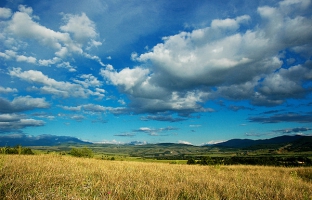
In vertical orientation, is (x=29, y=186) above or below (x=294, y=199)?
above

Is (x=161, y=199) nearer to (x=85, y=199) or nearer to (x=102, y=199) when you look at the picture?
(x=102, y=199)

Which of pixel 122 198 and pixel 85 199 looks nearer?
pixel 85 199

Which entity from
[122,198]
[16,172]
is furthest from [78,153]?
[122,198]

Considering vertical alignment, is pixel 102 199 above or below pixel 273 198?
above

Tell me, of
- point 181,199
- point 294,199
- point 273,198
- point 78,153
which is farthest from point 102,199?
point 78,153

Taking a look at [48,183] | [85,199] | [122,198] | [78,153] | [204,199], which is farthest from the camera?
[78,153]

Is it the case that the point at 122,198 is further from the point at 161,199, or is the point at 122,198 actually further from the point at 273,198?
the point at 273,198

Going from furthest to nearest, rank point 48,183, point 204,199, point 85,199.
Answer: point 48,183 < point 204,199 < point 85,199

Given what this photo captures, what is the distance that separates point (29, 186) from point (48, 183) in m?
0.67

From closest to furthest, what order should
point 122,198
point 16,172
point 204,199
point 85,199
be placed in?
point 85,199
point 122,198
point 204,199
point 16,172

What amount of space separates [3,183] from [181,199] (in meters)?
4.65

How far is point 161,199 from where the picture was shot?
4.81 metres

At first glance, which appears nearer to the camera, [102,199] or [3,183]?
[102,199]

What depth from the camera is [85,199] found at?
4227 mm
